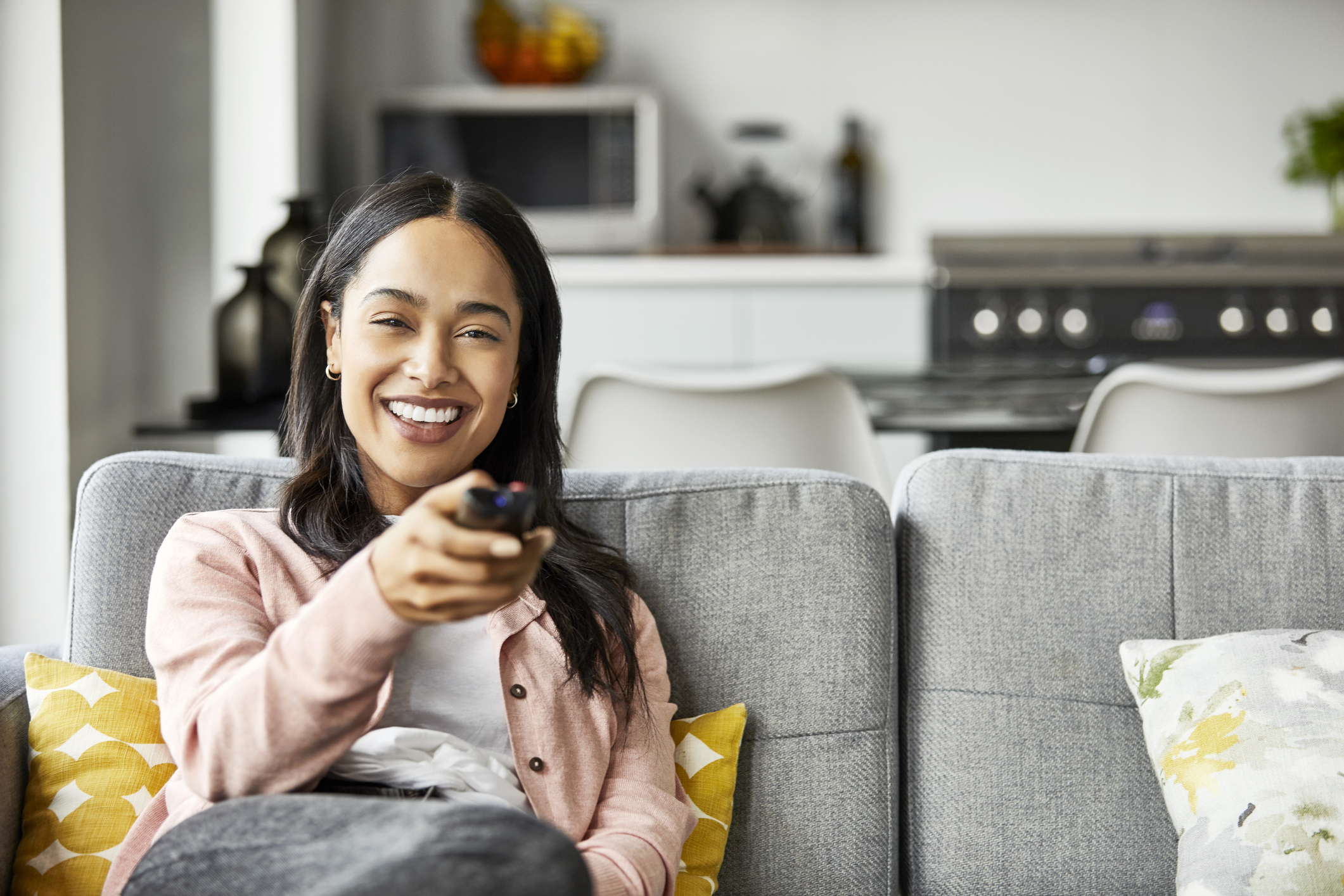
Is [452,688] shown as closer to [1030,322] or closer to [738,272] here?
[738,272]

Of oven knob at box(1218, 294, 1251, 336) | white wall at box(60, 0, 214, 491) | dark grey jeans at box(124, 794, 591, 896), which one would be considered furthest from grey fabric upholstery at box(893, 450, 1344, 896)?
oven knob at box(1218, 294, 1251, 336)

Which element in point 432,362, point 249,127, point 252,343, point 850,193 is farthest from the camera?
point 850,193

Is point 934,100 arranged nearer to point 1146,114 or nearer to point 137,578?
point 1146,114

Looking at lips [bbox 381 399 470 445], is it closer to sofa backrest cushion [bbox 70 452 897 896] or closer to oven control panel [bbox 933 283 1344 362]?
sofa backrest cushion [bbox 70 452 897 896]

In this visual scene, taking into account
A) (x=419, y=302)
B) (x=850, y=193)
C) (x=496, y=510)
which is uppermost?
(x=850, y=193)

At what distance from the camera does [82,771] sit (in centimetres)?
103

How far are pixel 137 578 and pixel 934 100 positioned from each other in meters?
3.13

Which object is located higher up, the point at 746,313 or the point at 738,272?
the point at 738,272

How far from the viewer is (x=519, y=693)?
3.23ft

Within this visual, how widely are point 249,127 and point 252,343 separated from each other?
1.10 metres

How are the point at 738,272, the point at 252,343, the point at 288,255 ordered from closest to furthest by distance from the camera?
the point at 252,343, the point at 288,255, the point at 738,272

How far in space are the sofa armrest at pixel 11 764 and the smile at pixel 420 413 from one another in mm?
450

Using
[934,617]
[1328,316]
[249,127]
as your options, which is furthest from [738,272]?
[934,617]

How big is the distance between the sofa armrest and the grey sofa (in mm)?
74
